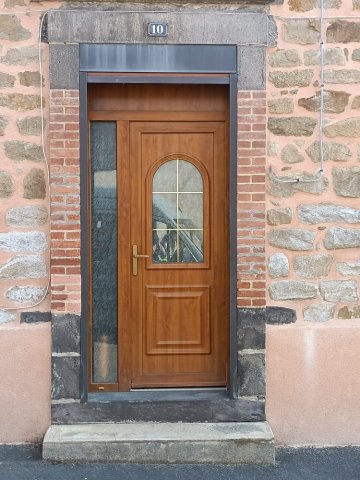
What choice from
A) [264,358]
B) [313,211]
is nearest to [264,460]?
[264,358]

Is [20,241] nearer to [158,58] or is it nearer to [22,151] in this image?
[22,151]

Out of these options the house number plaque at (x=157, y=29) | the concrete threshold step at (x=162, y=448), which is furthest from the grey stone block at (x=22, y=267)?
the house number plaque at (x=157, y=29)

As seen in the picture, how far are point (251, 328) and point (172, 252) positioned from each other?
0.90m

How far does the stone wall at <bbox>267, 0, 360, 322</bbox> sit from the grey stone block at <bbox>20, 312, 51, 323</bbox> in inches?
69.2

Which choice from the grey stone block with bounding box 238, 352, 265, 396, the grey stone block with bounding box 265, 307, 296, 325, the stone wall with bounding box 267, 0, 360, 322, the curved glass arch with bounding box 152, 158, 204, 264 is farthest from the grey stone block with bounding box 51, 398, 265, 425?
the curved glass arch with bounding box 152, 158, 204, 264

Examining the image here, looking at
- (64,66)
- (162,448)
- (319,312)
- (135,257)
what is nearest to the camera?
(162,448)

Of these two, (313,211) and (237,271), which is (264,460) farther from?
(313,211)

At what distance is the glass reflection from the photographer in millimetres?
5066

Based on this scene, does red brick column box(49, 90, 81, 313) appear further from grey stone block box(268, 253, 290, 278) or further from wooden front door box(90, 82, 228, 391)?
grey stone block box(268, 253, 290, 278)

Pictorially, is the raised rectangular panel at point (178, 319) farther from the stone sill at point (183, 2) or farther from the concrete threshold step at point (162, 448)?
the stone sill at point (183, 2)

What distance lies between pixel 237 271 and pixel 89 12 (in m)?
2.27

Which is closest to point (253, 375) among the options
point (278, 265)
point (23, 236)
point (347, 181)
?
point (278, 265)

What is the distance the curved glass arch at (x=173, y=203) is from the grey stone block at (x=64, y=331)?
0.85 meters

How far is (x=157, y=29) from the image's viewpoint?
15.5ft
